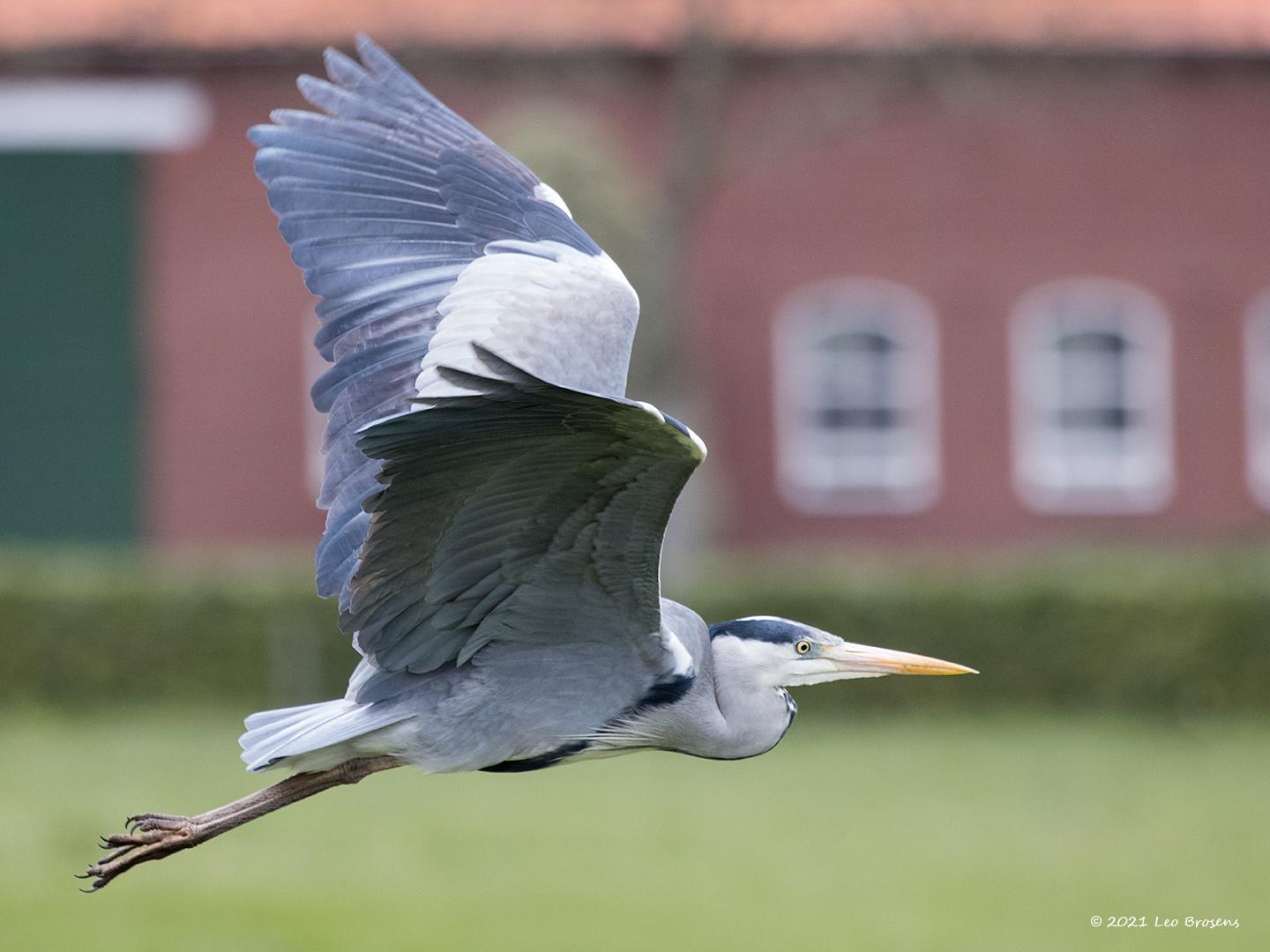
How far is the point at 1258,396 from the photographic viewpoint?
19.5 meters

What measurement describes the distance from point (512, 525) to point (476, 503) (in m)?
0.10

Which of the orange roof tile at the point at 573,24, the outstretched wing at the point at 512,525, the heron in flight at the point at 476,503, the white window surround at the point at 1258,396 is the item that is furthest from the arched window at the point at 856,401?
A: the outstretched wing at the point at 512,525

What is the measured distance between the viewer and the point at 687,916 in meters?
9.09

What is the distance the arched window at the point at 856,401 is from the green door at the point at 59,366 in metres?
6.21

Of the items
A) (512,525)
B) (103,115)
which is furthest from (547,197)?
(103,115)

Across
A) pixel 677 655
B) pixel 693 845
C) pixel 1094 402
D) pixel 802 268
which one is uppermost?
pixel 802 268

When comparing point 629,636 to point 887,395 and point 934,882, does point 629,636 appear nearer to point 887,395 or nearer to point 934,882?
point 934,882

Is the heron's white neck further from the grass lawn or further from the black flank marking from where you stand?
the grass lawn

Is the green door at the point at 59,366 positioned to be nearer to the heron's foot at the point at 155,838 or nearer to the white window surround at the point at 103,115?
the white window surround at the point at 103,115

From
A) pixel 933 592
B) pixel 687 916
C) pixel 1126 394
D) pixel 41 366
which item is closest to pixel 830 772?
pixel 933 592

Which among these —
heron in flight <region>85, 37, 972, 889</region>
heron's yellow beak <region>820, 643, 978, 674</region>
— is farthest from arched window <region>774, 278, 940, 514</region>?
heron's yellow beak <region>820, 643, 978, 674</region>

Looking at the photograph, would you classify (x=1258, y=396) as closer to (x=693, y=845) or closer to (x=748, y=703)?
(x=693, y=845)

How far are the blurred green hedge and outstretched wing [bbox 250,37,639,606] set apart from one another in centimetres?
862

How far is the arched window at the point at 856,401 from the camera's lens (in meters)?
19.2
